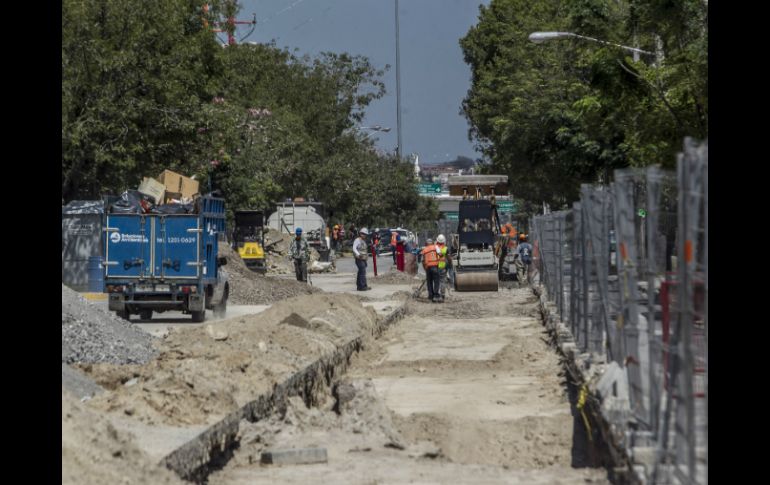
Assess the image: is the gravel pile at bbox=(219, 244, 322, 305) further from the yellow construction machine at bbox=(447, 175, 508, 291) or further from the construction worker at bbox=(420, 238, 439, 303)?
the yellow construction machine at bbox=(447, 175, 508, 291)

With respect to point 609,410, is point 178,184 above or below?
above

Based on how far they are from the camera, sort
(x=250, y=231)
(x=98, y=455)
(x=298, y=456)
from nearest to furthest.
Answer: (x=98, y=455) < (x=298, y=456) < (x=250, y=231)

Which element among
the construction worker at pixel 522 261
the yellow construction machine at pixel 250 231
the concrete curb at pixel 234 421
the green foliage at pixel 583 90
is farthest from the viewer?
the yellow construction machine at pixel 250 231

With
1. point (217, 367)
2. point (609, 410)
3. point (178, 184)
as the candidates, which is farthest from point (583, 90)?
point (609, 410)

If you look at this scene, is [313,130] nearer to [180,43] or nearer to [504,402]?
[180,43]

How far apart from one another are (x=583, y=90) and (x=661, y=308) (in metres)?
31.0

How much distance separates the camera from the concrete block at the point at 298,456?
10.7 meters

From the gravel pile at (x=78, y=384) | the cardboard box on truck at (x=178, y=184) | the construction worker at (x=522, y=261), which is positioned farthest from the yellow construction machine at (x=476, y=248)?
the gravel pile at (x=78, y=384)

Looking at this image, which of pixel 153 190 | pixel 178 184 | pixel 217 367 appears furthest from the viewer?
pixel 178 184

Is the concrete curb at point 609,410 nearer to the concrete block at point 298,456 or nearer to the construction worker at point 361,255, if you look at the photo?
the concrete block at point 298,456

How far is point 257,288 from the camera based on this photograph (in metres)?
35.0

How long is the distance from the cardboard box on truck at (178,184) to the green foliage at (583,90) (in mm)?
9624

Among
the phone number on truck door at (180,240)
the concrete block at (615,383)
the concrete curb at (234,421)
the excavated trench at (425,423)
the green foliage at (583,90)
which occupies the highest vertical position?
the green foliage at (583,90)

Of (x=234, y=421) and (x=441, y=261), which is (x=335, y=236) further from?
(x=234, y=421)
